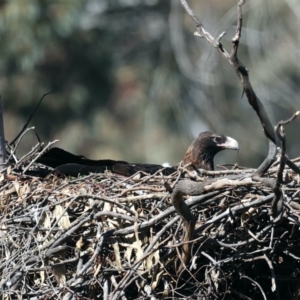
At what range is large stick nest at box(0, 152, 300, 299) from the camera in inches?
198

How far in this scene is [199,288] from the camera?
5.27 m

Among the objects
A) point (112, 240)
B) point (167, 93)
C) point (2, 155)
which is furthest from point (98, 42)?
point (112, 240)

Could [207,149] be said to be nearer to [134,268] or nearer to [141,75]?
[134,268]

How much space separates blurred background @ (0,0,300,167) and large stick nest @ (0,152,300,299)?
813cm

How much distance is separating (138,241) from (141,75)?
1059 cm

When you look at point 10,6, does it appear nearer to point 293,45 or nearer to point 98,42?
point 98,42

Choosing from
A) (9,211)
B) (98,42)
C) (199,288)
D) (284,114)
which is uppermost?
(98,42)

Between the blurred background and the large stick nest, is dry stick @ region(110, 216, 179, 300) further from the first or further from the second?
the blurred background

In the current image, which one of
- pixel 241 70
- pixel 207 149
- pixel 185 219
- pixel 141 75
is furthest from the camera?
pixel 141 75

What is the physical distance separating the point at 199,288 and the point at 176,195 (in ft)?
3.12

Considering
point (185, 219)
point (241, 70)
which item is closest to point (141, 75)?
point (185, 219)

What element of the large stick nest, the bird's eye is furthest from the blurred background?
the large stick nest

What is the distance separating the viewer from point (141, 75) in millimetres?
15469

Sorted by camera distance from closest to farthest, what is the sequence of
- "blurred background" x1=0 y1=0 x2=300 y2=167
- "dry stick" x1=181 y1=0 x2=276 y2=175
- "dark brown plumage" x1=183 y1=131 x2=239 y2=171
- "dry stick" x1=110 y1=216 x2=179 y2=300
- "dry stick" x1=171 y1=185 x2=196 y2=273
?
"dry stick" x1=181 y1=0 x2=276 y2=175
"dry stick" x1=171 y1=185 x2=196 y2=273
"dry stick" x1=110 y1=216 x2=179 y2=300
"dark brown plumage" x1=183 y1=131 x2=239 y2=171
"blurred background" x1=0 y1=0 x2=300 y2=167
